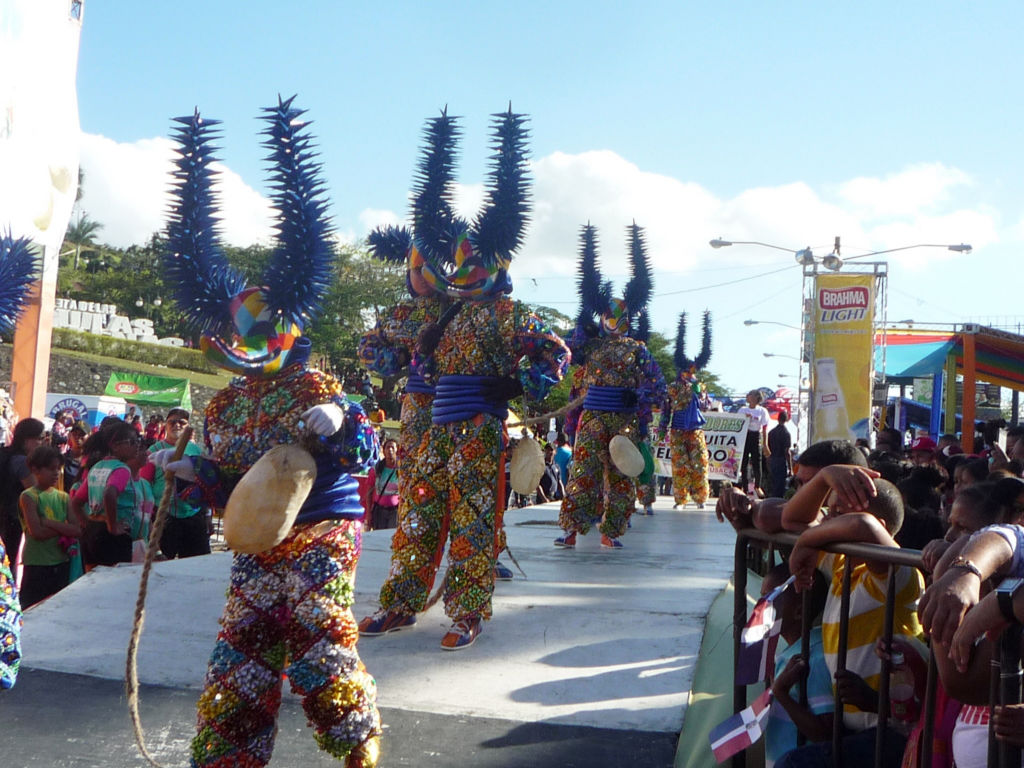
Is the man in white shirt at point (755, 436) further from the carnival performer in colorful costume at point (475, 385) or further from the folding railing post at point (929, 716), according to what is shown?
the folding railing post at point (929, 716)

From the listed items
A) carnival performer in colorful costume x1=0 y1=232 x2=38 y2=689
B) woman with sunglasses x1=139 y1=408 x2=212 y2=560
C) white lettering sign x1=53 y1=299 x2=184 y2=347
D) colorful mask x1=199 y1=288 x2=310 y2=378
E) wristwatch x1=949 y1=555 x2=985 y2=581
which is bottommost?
woman with sunglasses x1=139 y1=408 x2=212 y2=560

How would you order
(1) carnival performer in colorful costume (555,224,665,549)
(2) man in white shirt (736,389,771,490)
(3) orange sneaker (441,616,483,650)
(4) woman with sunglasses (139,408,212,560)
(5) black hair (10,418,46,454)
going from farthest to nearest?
(2) man in white shirt (736,389,771,490), (1) carnival performer in colorful costume (555,224,665,549), (4) woman with sunglasses (139,408,212,560), (5) black hair (10,418,46,454), (3) orange sneaker (441,616,483,650)

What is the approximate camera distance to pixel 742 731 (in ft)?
9.16

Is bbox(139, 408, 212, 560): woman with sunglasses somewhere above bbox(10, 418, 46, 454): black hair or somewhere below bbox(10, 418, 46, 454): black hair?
below

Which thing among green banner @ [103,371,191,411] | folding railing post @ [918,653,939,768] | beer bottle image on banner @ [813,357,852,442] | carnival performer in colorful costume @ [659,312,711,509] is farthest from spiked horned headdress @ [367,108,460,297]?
green banner @ [103,371,191,411]

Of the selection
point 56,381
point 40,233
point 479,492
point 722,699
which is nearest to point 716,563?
Answer: point 479,492

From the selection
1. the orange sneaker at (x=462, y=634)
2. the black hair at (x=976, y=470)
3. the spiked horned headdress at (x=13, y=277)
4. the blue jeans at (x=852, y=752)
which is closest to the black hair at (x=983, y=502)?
the blue jeans at (x=852, y=752)

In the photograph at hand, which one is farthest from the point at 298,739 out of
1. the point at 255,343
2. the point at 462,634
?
the point at 255,343

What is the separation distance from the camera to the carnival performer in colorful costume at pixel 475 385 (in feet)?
15.5

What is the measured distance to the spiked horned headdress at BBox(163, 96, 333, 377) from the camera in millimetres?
3381

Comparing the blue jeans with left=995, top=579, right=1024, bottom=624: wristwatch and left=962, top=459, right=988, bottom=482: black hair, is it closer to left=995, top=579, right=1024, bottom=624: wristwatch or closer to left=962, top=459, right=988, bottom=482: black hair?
left=995, top=579, right=1024, bottom=624: wristwatch

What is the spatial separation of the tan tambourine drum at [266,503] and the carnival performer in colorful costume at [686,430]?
1035 centimetres

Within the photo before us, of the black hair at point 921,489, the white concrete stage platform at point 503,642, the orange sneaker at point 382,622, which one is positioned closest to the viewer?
the white concrete stage platform at point 503,642

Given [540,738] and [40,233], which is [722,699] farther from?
[40,233]
